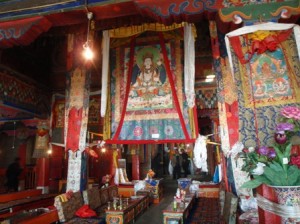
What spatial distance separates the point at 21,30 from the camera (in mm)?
3508

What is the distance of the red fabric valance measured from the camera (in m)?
3.49

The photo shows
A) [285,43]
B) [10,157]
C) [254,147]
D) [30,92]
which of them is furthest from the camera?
[10,157]

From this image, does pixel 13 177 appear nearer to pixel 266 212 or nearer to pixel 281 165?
pixel 266 212

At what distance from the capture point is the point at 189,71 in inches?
196

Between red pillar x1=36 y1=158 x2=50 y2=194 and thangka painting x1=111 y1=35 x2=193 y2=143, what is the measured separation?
6.11m

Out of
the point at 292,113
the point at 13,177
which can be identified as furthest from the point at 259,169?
the point at 13,177

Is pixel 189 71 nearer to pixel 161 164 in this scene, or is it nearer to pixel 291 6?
pixel 291 6

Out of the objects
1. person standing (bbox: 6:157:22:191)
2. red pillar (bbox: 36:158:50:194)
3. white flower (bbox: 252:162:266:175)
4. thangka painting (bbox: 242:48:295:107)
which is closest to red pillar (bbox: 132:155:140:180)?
red pillar (bbox: 36:158:50:194)

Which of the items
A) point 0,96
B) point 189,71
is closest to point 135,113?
point 189,71

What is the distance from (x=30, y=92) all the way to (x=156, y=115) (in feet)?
15.0

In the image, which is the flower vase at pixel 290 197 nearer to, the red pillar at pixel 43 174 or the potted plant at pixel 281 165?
the potted plant at pixel 281 165

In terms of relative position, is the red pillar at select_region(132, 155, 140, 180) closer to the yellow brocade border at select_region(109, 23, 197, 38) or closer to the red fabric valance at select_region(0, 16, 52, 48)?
the yellow brocade border at select_region(109, 23, 197, 38)

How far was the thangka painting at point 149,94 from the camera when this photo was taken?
5117mm

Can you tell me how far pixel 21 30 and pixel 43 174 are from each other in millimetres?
7892
